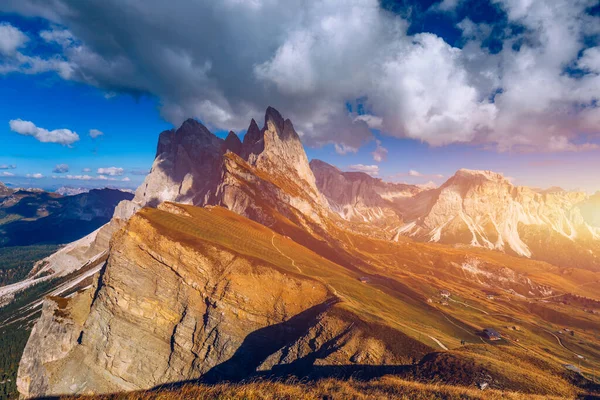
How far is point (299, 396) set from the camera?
57.2ft

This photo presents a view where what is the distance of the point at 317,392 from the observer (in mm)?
18812

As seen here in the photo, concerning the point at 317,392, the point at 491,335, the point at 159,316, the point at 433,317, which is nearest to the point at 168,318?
the point at 159,316

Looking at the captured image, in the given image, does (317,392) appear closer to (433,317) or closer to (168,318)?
(168,318)

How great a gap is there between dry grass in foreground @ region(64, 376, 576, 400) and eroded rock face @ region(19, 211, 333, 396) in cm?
4647

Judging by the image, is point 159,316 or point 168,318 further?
point 168,318

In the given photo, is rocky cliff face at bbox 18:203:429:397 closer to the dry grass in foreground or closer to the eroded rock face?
the eroded rock face

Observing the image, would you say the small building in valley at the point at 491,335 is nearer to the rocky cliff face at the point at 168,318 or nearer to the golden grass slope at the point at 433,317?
the golden grass slope at the point at 433,317

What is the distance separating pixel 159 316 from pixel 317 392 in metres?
67.3

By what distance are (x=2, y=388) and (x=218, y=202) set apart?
411 feet

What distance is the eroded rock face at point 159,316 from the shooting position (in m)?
68.8

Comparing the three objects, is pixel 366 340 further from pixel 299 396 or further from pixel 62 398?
pixel 62 398

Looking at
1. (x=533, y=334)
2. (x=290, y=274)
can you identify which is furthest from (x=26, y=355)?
(x=533, y=334)

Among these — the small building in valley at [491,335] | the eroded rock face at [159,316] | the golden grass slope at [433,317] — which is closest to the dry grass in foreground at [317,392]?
the golden grass slope at [433,317]

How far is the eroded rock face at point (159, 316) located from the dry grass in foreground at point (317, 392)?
46.5m
